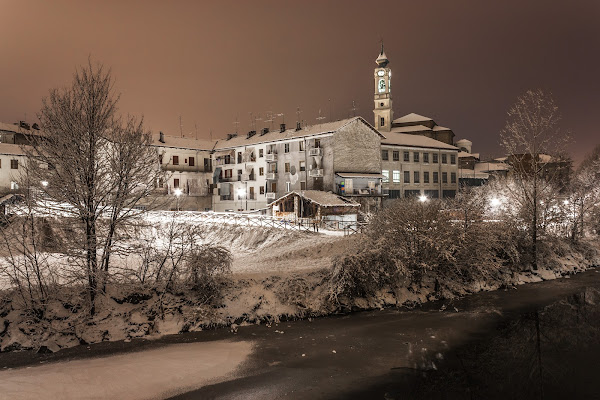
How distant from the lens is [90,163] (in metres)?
16.9

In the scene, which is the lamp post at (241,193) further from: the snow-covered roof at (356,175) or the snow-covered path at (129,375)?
the snow-covered path at (129,375)

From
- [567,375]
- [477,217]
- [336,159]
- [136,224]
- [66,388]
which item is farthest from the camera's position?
[336,159]

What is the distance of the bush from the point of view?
1948cm

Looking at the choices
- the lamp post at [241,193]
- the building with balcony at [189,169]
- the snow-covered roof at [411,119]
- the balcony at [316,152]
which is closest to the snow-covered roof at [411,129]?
the snow-covered roof at [411,119]

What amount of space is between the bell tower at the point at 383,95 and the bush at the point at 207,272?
5771cm

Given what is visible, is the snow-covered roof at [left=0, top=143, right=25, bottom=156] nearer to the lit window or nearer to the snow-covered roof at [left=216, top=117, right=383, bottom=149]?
the snow-covered roof at [left=216, top=117, right=383, bottom=149]

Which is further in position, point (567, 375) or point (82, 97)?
point (82, 97)

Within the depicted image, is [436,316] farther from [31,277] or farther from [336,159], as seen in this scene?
[336,159]

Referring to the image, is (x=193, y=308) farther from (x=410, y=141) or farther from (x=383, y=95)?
(x=383, y=95)

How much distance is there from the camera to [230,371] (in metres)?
13.8

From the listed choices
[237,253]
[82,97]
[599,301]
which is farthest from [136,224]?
[599,301]

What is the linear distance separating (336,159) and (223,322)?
108ft

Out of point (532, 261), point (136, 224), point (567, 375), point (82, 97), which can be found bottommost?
point (567, 375)

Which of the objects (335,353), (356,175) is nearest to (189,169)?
(356,175)
